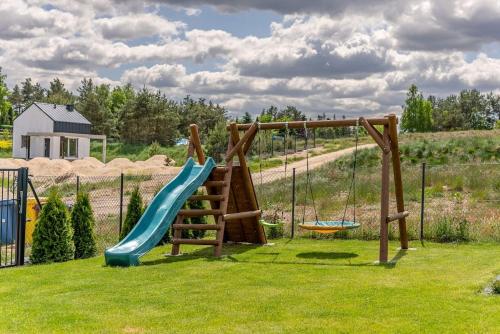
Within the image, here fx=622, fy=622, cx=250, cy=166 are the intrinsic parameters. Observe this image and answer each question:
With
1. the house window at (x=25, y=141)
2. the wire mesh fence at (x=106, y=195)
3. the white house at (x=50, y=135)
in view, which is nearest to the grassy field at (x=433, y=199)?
the wire mesh fence at (x=106, y=195)

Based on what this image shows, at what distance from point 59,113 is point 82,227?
138 ft

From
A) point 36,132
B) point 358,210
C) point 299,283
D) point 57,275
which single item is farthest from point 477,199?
point 36,132

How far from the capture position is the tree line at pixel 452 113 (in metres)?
73.6

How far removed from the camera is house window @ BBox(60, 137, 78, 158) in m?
49.0

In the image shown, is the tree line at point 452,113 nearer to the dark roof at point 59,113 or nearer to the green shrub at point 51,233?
the dark roof at point 59,113

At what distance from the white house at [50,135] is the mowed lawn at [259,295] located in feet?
130

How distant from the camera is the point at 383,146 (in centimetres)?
1076

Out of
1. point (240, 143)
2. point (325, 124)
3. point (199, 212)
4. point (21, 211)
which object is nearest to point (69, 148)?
point (240, 143)

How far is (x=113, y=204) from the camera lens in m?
24.2

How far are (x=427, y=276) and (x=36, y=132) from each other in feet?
149

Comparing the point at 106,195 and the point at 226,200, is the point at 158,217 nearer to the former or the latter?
the point at 226,200

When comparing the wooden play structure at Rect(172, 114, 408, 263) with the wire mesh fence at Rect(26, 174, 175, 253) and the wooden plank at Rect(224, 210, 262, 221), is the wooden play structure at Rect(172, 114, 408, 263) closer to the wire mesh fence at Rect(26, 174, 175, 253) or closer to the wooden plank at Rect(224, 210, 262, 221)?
the wooden plank at Rect(224, 210, 262, 221)

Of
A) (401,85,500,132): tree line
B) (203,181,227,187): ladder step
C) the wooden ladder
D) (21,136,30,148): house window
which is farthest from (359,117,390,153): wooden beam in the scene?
(401,85,500,132): tree line

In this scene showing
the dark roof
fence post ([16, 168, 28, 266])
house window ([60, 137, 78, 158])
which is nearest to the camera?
fence post ([16, 168, 28, 266])
